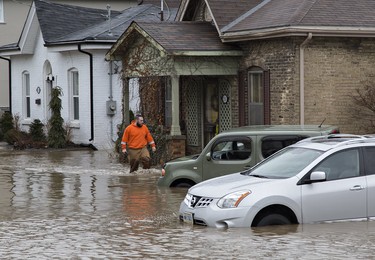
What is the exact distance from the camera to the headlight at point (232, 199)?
41.7 ft

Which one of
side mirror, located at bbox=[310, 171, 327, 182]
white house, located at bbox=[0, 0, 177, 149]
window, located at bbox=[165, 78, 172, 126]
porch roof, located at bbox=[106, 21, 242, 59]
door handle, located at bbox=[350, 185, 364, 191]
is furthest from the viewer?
white house, located at bbox=[0, 0, 177, 149]

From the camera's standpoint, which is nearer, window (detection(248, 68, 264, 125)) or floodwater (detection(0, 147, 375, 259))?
floodwater (detection(0, 147, 375, 259))

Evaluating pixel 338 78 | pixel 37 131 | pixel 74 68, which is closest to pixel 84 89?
pixel 74 68

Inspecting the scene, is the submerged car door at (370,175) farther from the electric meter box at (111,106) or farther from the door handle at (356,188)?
the electric meter box at (111,106)

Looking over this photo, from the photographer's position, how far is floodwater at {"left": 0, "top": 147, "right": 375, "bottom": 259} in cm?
1133

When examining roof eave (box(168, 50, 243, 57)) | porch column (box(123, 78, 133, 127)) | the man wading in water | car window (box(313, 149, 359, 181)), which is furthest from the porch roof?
car window (box(313, 149, 359, 181))

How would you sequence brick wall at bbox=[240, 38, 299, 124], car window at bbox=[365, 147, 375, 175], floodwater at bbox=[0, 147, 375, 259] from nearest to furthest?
floodwater at bbox=[0, 147, 375, 259], car window at bbox=[365, 147, 375, 175], brick wall at bbox=[240, 38, 299, 124]

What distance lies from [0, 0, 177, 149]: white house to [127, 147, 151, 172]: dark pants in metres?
9.19

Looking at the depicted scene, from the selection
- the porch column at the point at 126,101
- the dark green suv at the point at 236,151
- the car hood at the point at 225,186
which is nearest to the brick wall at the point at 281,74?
the dark green suv at the point at 236,151

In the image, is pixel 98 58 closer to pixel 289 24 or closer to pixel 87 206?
pixel 289 24

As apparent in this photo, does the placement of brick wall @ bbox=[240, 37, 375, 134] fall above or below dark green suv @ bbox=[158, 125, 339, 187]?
above

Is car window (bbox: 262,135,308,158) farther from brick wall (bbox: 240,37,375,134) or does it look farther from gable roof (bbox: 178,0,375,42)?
brick wall (bbox: 240,37,375,134)

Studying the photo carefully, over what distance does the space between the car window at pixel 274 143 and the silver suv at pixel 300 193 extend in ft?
11.2

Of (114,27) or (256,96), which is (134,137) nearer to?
(256,96)
